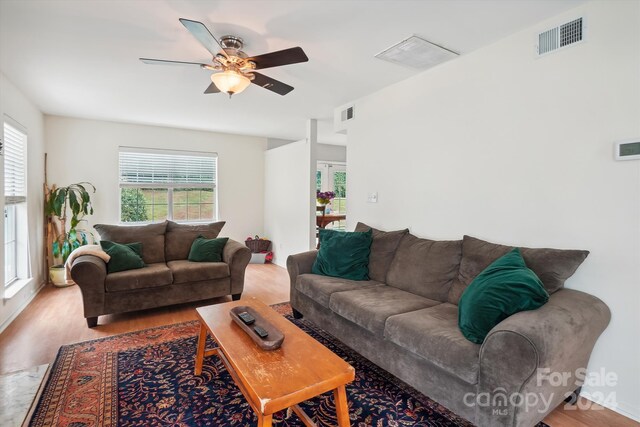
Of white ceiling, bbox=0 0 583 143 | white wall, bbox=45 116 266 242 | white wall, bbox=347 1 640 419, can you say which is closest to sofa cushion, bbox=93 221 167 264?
white ceiling, bbox=0 0 583 143

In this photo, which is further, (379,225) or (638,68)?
(379,225)

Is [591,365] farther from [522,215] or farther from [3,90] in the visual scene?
[3,90]

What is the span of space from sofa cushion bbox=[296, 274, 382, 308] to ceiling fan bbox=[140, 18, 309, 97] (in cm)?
166

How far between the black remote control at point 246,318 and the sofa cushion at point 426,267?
1.37m

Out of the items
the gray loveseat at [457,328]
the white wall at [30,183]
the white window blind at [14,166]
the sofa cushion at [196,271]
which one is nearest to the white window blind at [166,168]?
the white wall at [30,183]

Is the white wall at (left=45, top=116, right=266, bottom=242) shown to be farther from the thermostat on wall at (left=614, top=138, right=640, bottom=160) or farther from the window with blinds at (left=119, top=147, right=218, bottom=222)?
the thermostat on wall at (left=614, top=138, right=640, bottom=160)

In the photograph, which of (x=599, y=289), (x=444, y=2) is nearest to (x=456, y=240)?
(x=599, y=289)

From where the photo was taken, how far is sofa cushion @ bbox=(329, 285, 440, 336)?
7.47 feet

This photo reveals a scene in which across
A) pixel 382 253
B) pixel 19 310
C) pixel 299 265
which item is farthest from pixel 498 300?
pixel 19 310

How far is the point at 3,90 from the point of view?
319 centimetres

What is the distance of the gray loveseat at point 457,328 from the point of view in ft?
5.19

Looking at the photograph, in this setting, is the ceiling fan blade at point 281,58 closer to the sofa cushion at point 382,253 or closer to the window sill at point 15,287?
the sofa cushion at point 382,253

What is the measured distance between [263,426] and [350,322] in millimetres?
1295

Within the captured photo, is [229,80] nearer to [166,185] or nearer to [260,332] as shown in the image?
[260,332]
